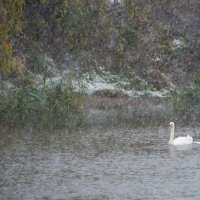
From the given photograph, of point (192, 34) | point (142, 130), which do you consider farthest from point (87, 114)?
point (192, 34)

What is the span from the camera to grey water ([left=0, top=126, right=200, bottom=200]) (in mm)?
15539

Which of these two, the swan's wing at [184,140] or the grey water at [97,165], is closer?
the grey water at [97,165]

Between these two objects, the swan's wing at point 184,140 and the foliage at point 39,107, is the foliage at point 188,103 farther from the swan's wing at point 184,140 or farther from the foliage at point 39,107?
the swan's wing at point 184,140

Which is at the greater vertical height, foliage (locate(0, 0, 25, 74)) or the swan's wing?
foliage (locate(0, 0, 25, 74))

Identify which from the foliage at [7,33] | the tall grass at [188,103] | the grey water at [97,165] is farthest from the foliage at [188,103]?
the foliage at [7,33]

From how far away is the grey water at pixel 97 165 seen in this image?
51.0 feet

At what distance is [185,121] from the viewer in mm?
28422

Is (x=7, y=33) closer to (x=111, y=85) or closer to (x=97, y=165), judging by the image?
(x=97, y=165)

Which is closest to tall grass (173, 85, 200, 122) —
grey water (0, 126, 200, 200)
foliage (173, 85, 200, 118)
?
foliage (173, 85, 200, 118)

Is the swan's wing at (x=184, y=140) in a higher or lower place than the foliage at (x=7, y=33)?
lower

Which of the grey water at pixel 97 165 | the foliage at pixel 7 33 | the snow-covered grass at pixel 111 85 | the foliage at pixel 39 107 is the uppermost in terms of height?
the foliage at pixel 7 33

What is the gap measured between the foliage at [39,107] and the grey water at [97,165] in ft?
5.73

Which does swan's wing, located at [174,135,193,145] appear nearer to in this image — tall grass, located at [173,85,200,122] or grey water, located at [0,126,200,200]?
grey water, located at [0,126,200,200]

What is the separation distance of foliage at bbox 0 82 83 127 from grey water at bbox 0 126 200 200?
1.75 metres
